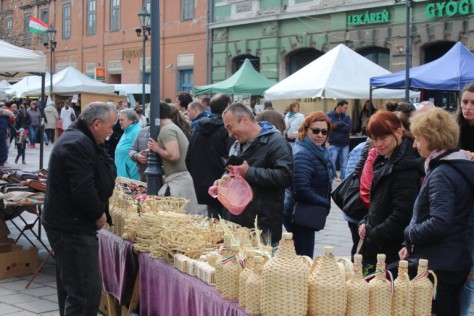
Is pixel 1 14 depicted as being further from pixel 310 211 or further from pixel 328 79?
pixel 310 211

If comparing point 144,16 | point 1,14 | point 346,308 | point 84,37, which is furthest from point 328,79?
point 84,37

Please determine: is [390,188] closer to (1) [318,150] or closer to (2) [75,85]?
(1) [318,150]

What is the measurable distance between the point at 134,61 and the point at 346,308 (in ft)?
97.7

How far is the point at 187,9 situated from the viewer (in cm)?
2834

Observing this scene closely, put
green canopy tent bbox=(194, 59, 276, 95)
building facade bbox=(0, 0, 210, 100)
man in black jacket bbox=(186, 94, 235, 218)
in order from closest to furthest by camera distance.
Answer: man in black jacket bbox=(186, 94, 235, 218) < green canopy tent bbox=(194, 59, 276, 95) < building facade bbox=(0, 0, 210, 100)

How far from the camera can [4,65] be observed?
29.2 feet

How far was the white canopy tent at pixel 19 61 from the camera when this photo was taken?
8.94m

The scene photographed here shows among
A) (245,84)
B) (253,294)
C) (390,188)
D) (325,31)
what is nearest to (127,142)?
(390,188)

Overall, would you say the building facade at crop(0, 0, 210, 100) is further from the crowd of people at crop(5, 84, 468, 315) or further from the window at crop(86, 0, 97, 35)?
the crowd of people at crop(5, 84, 468, 315)

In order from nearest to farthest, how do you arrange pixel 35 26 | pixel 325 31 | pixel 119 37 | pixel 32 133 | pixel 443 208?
pixel 443 208 < pixel 325 31 < pixel 32 133 < pixel 35 26 < pixel 119 37

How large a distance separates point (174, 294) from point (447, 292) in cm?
160

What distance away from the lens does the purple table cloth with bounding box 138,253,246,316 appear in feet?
11.6

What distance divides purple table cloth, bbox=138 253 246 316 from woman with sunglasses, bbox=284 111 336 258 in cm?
140

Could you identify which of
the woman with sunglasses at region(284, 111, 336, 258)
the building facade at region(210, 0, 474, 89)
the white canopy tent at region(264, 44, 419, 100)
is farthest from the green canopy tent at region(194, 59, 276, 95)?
the woman with sunglasses at region(284, 111, 336, 258)
